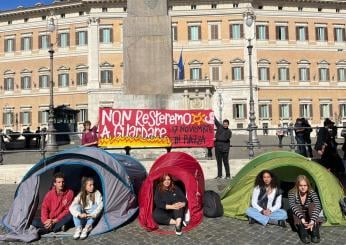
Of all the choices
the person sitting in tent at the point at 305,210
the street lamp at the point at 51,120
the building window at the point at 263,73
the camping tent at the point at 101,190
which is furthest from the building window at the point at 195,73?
the person sitting in tent at the point at 305,210

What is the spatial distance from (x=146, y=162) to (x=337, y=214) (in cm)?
549

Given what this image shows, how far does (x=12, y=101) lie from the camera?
174 feet

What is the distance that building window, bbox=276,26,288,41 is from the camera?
164ft

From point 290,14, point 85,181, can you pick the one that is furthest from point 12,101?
point 85,181

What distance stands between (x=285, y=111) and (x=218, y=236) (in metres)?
45.3

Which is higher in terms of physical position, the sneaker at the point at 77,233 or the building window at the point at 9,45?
the building window at the point at 9,45

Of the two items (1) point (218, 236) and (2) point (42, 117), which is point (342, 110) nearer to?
(2) point (42, 117)

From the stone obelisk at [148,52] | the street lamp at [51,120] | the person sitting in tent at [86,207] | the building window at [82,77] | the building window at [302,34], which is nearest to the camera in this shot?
the person sitting in tent at [86,207]

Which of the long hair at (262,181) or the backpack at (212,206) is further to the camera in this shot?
the backpack at (212,206)

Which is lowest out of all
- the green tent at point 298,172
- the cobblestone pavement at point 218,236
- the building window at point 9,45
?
the cobblestone pavement at point 218,236

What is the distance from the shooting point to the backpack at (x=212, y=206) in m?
7.40

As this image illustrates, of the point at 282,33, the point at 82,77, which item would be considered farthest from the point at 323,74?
the point at 82,77

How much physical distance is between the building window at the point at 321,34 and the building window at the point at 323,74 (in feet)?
11.4

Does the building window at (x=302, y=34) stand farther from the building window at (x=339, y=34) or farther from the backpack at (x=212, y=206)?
the backpack at (x=212, y=206)
